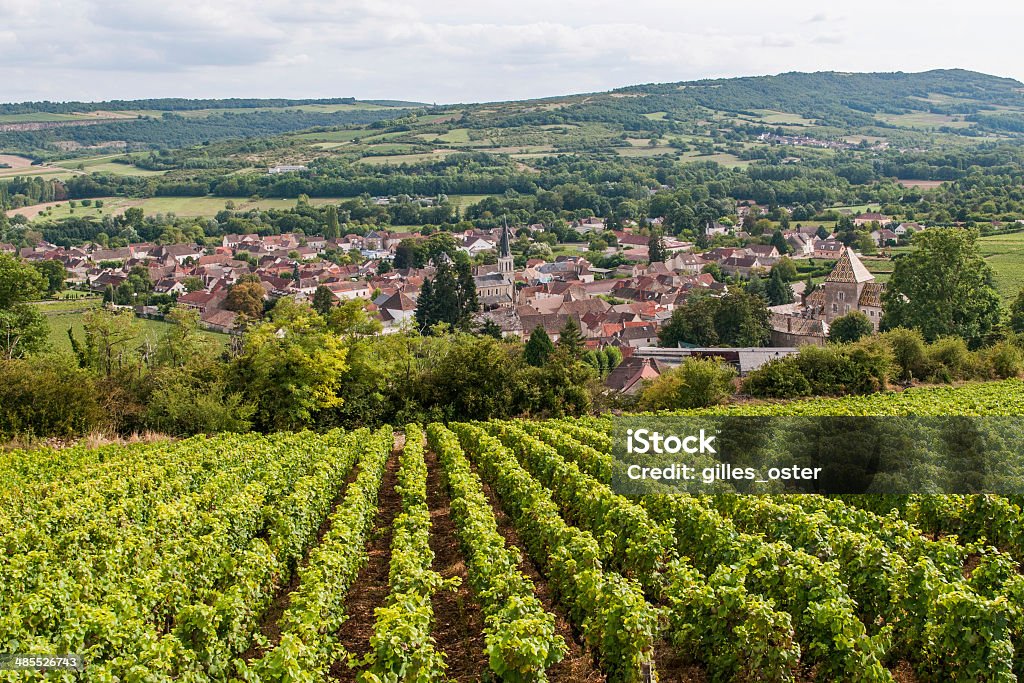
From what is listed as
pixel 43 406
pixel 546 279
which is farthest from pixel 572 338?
pixel 546 279

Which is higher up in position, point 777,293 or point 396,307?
point 777,293

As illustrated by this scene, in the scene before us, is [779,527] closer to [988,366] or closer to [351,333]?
[351,333]

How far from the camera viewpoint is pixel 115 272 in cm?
11038

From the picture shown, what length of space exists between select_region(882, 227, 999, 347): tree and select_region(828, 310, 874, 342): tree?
640 centimetres

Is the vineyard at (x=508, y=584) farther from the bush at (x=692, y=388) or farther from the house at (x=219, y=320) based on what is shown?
the house at (x=219, y=320)

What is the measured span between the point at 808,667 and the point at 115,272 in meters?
113

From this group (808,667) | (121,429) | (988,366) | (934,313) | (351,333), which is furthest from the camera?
(934,313)

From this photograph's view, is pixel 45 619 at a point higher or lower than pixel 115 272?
higher

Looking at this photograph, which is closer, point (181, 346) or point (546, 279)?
point (181, 346)

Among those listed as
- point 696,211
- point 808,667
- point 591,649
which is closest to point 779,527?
point 808,667

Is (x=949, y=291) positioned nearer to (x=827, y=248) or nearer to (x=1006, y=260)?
(x=1006, y=260)
